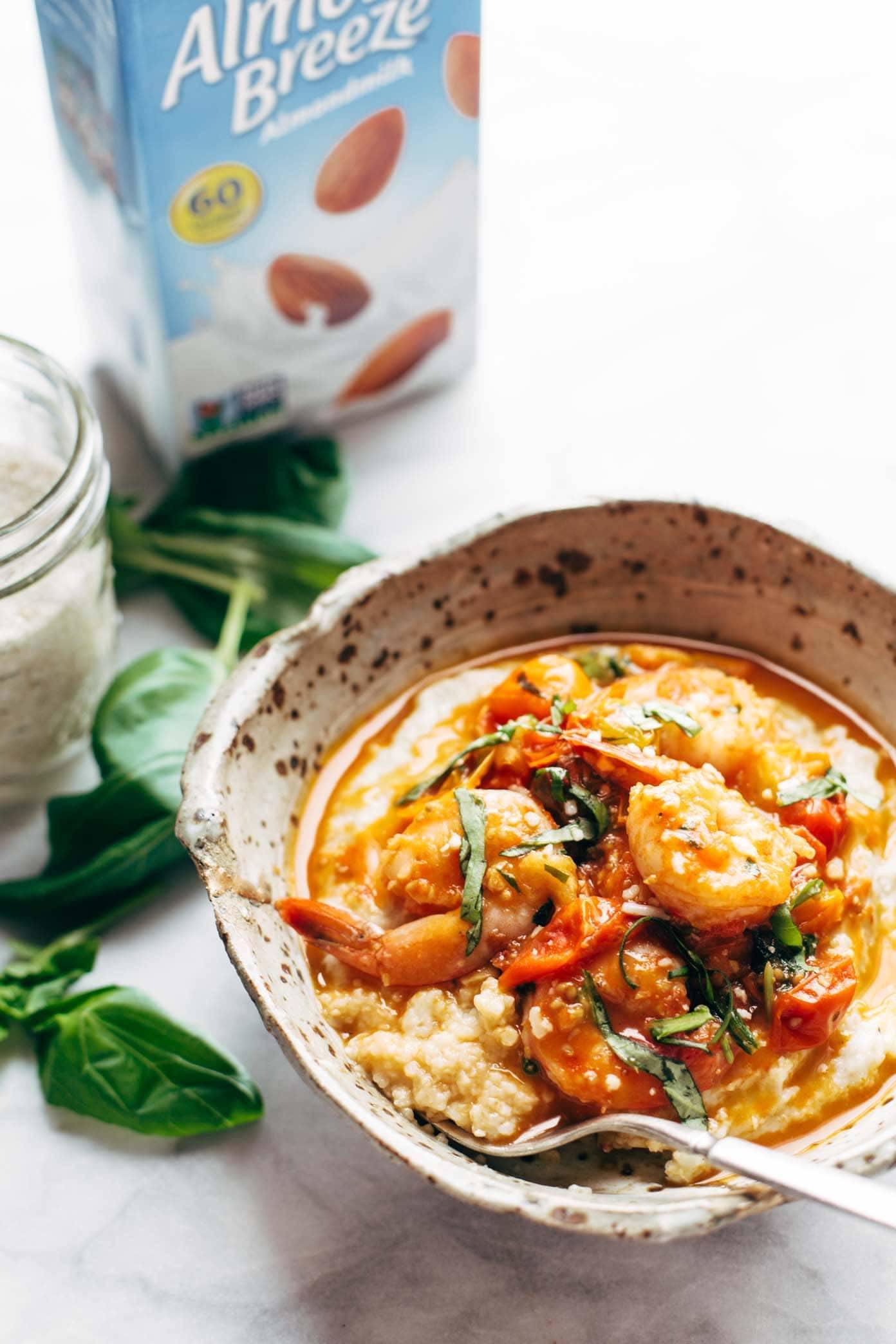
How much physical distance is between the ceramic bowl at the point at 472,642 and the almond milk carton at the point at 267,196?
0.89 m

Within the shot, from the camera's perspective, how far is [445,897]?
7.97 ft

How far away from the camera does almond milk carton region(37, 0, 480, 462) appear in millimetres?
2951

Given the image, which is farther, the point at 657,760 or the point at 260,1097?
the point at 260,1097

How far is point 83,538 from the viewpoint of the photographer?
9.62 feet

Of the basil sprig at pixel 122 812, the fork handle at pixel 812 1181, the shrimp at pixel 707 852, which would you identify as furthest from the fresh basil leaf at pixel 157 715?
the fork handle at pixel 812 1181

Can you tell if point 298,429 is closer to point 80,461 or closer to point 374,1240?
point 80,461

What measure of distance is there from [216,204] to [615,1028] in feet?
6.28

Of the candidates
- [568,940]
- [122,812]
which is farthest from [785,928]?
[122,812]

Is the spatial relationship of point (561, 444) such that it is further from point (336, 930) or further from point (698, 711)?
point (336, 930)

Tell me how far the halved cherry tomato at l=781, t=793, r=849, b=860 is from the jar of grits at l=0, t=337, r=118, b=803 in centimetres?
144

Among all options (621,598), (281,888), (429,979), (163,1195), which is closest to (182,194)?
(621,598)

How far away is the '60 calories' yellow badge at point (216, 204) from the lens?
3.09m

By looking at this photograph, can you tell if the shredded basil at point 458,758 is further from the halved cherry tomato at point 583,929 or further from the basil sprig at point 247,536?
the basil sprig at point 247,536

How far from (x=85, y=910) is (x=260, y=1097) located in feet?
1.85
